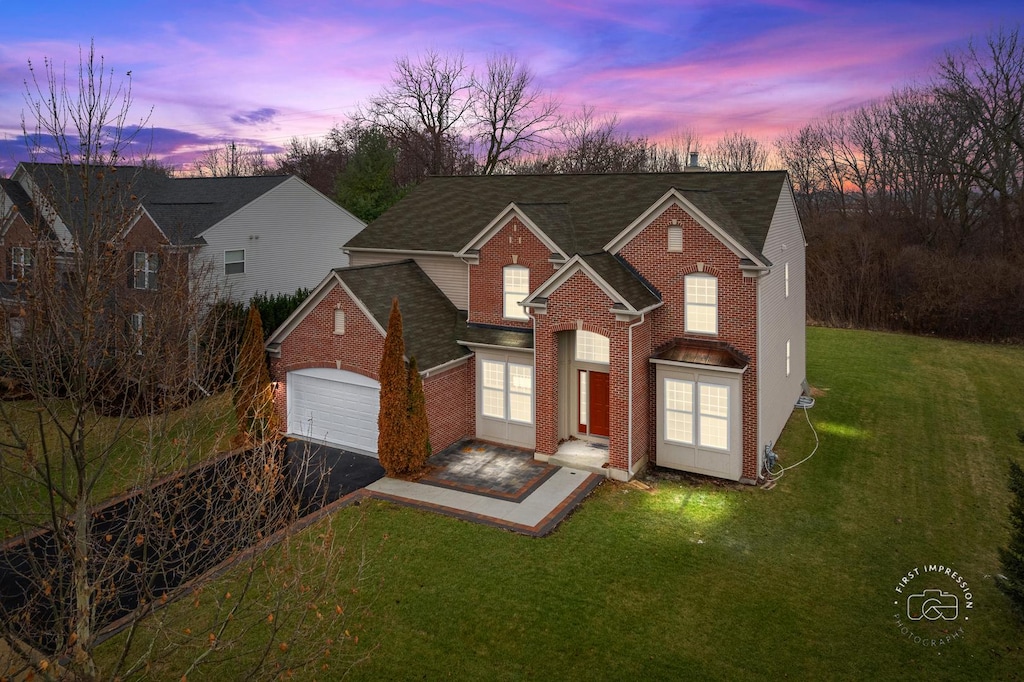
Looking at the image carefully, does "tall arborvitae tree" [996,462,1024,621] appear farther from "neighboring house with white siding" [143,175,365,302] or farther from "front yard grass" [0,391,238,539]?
"neighboring house with white siding" [143,175,365,302]

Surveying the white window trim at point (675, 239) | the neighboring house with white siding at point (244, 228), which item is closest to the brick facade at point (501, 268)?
the white window trim at point (675, 239)

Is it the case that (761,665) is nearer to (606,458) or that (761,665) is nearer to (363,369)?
(606,458)

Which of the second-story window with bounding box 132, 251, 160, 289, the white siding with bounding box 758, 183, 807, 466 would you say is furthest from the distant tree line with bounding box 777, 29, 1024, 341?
the second-story window with bounding box 132, 251, 160, 289

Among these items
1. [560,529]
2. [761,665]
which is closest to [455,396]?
[560,529]

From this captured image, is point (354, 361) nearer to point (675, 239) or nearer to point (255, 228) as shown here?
point (675, 239)

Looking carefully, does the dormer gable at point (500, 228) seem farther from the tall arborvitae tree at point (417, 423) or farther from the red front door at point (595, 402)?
the tall arborvitae tree at point (417, 423)
